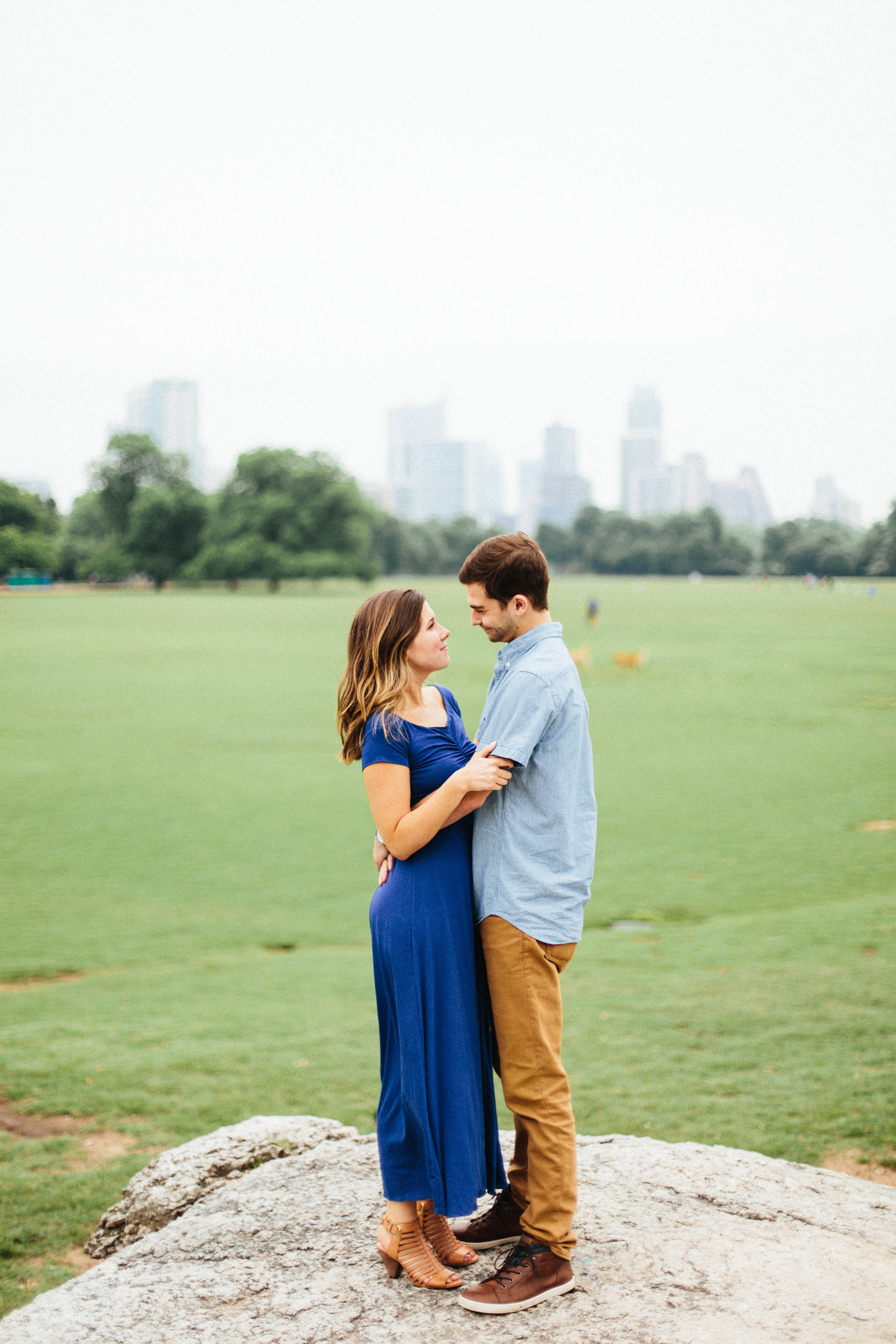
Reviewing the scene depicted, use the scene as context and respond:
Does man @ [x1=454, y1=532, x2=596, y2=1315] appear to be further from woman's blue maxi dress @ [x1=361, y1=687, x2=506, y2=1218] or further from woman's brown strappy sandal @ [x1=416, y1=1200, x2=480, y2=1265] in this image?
woman's brown strappy sandal @ [x1=416, y1=1200, x2=480, y2=1265]

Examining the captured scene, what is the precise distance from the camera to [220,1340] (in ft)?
9.05

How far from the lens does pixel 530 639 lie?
296 centimetres

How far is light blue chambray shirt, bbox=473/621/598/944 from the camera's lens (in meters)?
2.88

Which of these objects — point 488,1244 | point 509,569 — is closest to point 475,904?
point 509,569

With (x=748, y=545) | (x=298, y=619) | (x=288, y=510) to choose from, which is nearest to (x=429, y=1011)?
(x=298, y=619)

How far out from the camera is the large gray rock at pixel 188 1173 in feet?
12.3

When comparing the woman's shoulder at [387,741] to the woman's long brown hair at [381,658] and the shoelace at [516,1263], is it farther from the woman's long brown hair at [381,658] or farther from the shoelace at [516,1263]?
the shoelace at [516,1263]

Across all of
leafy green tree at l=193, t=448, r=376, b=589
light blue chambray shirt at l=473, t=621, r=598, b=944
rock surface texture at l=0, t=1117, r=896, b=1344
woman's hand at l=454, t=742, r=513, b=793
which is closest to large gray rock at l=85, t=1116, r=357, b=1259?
rock surface texture at l=0, t=1117, r=896, b=1344

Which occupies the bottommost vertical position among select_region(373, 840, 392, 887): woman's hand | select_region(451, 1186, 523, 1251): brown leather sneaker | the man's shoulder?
select_region(451, 1186, 523, 1251): brown leather sneaker

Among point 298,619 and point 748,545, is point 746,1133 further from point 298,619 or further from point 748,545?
point 748,545

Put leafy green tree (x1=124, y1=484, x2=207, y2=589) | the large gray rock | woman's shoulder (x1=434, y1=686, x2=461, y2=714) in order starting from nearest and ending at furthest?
1. woman's shoulder (x1=434, y1=686, x2=461, y2=714)
2. the large gray rock
3. leafy green tree (x1=124, y1=484, x2=207, y2=589)

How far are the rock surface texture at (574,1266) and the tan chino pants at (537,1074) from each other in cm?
22

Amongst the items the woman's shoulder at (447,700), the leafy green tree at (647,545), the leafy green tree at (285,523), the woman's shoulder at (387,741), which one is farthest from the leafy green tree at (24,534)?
the woman's shoulder at (387,741)

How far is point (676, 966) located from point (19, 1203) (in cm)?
457
